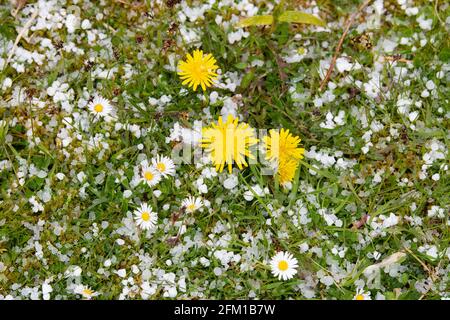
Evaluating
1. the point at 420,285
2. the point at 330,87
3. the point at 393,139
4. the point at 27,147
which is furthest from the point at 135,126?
the point at 420,285

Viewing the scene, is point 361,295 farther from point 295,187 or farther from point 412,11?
point 412,11

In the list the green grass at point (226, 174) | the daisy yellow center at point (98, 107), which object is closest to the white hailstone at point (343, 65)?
the green grass at point (226, 174)

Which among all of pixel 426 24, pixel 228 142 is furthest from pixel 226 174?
pixel 426 24

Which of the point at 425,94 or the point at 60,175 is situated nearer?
the point at 60,175

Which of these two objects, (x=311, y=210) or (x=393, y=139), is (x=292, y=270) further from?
(x=393, y=139)

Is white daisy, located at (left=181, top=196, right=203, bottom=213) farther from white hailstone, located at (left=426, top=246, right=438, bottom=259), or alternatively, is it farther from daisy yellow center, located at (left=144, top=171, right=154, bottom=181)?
white hailstone, located at (left=426, top=246, right=438, bottom=259)
